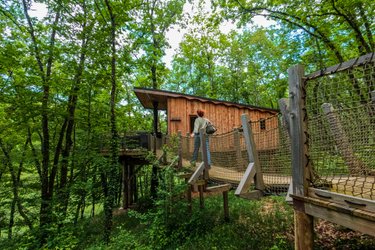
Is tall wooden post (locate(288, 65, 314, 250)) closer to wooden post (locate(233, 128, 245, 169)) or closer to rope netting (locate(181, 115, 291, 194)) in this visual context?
rope netting (locate(181, 115, 291, 194))

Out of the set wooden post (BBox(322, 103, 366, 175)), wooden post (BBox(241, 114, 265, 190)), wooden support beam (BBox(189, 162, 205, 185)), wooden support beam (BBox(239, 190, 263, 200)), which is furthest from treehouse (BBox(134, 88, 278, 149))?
wooden post (BBox(322, 103, 366, 175))

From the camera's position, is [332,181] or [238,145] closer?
[332,181]

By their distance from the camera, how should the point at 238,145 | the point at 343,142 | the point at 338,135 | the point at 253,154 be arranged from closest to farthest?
the point at 343,142, the point at 338,135, the point at 253,154, the point at 238,145

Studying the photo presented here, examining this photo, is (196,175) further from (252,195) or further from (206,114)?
(206,114)

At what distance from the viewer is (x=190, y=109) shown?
1320 cm

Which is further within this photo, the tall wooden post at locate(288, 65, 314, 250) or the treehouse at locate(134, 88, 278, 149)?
the treehouse at locate(134, 88, 278, 149)

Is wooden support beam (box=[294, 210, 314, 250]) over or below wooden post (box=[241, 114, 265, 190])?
below

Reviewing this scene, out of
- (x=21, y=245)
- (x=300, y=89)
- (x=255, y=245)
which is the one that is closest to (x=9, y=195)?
(x=21, y=245)

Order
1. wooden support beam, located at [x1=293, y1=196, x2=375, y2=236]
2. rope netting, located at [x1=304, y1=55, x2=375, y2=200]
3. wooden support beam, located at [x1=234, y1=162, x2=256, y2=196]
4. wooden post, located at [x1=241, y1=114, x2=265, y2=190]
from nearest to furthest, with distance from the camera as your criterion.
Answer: wooden support beam, located at [x1=293, y1=196, x2=375, y2=236] → rope netting, located at [x1=304, y1=55, x2=375, y2=200] → wooden support beam, located at [x1=234, y1=162, x2=256, y2=196] → wooden post, located at [x1=241, y1=114, x2=265, y2=190]

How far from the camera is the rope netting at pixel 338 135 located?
246 cm

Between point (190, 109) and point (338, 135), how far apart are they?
33.5ft

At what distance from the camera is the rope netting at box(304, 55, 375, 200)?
8.09 ft

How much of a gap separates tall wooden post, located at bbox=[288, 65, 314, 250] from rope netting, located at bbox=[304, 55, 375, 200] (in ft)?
0.34

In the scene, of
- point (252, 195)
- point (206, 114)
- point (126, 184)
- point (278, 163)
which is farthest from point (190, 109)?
point (252, 195)
